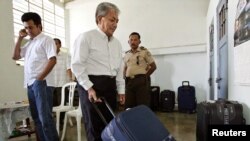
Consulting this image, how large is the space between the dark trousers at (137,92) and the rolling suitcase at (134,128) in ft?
5.51

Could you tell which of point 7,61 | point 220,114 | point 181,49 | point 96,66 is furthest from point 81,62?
point 181,49

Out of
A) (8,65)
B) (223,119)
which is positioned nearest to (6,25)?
(8,65)

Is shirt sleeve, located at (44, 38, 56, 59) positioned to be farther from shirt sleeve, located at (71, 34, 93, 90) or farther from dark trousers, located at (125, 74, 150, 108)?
dark trousers, located at (125, 74, 150, 108)

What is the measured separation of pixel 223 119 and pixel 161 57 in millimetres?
4055

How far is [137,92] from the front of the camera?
9.52ft

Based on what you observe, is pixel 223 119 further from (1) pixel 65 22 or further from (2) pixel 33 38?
(1) pixel 65 22

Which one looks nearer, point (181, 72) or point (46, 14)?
point (181, 72)

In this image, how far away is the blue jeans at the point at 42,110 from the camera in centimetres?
190

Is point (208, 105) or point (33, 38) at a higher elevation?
point (33, 38)

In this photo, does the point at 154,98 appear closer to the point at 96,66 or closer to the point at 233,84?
the point at 233,84

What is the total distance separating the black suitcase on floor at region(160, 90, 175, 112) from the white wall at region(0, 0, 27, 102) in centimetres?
315

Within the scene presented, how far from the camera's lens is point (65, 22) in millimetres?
6547

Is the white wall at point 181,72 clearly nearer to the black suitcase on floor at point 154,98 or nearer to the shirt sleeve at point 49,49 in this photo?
the black suitcase on floor at point 154,98

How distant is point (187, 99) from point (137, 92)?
233 cm
